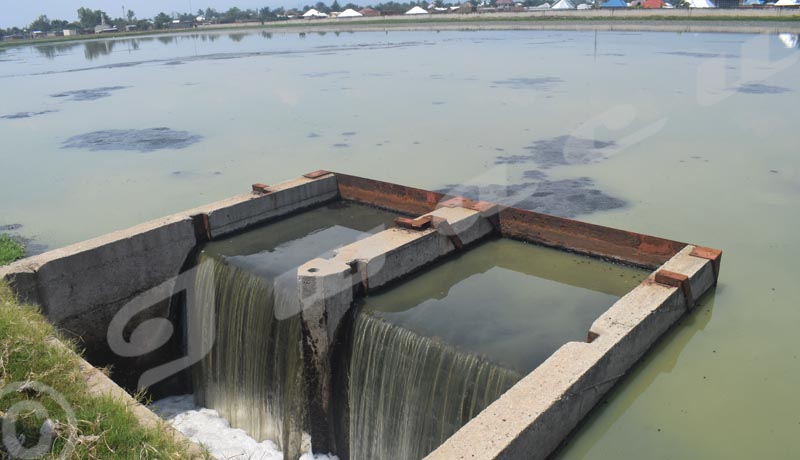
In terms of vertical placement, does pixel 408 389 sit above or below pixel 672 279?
below

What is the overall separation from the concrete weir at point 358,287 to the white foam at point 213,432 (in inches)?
15.3

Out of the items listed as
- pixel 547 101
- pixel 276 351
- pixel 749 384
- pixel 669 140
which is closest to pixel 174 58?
pixel 547 101

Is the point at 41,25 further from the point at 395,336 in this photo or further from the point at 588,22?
Answer: the point at 395,336

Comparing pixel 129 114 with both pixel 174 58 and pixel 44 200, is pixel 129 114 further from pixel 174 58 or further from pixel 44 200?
pixel 174 58

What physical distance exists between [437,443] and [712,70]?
2534 centimetres

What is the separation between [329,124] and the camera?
62.9 ft

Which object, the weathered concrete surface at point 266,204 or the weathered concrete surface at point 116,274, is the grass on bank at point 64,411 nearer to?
the weathered concrete surface at point 116,274

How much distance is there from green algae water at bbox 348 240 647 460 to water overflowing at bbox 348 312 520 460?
10mm

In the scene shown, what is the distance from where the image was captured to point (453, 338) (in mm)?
6926

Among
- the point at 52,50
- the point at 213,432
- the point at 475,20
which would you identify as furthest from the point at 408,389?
the point at 475,20

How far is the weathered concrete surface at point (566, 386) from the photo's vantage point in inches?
180

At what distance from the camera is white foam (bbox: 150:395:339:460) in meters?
7.97

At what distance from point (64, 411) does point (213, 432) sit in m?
4.10

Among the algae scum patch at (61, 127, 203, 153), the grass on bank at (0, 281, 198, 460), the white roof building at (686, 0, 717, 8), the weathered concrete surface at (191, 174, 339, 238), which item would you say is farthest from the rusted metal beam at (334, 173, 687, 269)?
the white roof building at (686, 0, 717, 8)
